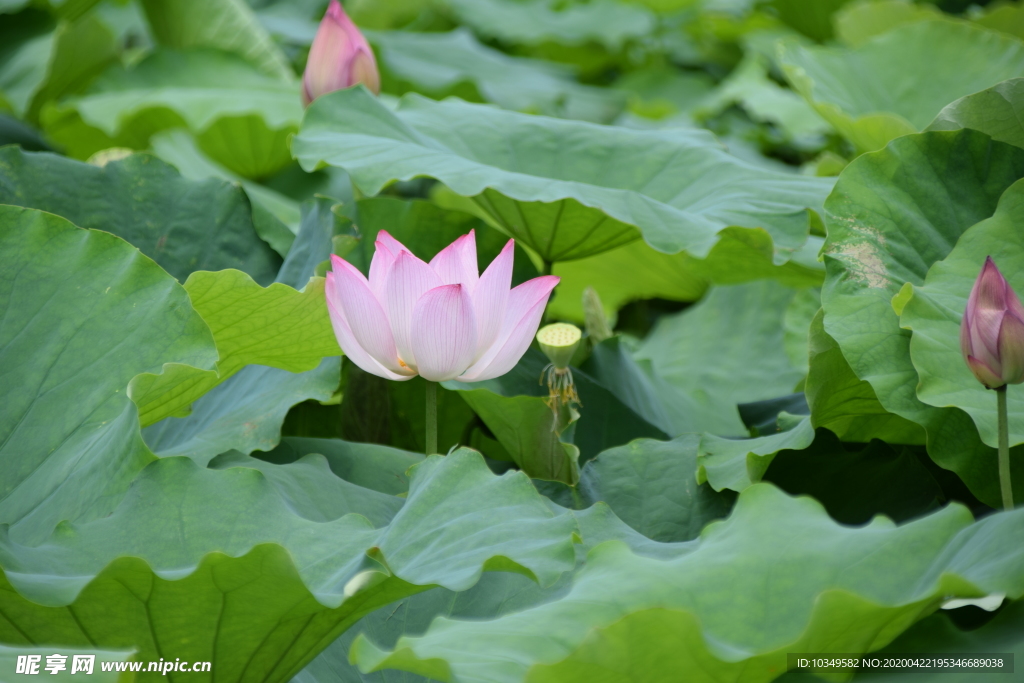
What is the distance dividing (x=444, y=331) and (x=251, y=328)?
0.92 feet

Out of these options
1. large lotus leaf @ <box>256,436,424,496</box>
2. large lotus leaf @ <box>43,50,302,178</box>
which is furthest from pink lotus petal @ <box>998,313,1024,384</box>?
large lotus leaf @ <box>43,50,302,178</box>

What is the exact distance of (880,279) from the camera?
952mm

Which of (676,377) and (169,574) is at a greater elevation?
(169,574)

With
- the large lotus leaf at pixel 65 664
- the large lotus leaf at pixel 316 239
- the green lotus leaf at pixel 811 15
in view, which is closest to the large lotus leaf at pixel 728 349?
the large lotus leaf at pixel 316 239

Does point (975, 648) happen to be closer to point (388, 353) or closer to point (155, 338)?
point (388, 353)

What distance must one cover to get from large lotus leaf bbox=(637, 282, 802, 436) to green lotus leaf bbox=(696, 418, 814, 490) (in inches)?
15.5

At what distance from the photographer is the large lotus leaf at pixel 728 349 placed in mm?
1452

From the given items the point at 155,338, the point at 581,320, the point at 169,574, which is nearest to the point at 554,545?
the point at 169,574

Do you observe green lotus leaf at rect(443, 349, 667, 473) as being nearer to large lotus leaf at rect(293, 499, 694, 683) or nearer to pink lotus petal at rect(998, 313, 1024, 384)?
large lotus leaf at rect(293, 499, 694, 683)

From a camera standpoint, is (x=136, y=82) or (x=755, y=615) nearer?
(x=755, y=615)

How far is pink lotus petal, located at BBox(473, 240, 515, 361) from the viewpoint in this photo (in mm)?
848

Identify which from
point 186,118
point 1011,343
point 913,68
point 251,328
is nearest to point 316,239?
point 251,328

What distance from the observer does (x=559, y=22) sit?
3.13 meters

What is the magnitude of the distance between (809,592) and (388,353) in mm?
425
